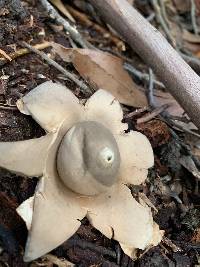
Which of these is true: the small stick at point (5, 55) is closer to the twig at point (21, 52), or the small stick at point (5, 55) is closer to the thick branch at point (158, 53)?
the twig at point (21, 52)

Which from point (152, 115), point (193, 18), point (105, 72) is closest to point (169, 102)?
point (152, 115)

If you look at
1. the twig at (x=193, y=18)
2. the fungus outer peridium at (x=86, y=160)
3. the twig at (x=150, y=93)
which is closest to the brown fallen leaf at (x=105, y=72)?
the twig at (x=150, y=93)

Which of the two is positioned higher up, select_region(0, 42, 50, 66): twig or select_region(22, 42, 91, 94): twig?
select_region(22, 42, 91, 94): twig

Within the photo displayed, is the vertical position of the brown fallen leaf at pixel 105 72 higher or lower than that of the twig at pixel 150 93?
lower

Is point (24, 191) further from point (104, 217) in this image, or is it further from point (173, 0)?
point (173, 0)

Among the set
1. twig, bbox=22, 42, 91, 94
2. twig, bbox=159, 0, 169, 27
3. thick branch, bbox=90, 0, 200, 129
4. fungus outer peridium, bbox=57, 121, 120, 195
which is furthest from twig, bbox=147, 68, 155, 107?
fungus outer peridium, bbox=57, 121, 120, 195

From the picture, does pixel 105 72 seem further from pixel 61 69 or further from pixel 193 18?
pixel 193 18

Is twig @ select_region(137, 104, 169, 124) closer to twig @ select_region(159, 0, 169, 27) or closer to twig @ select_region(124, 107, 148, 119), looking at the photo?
twig @ select_region(124, 107, 148, 119)
